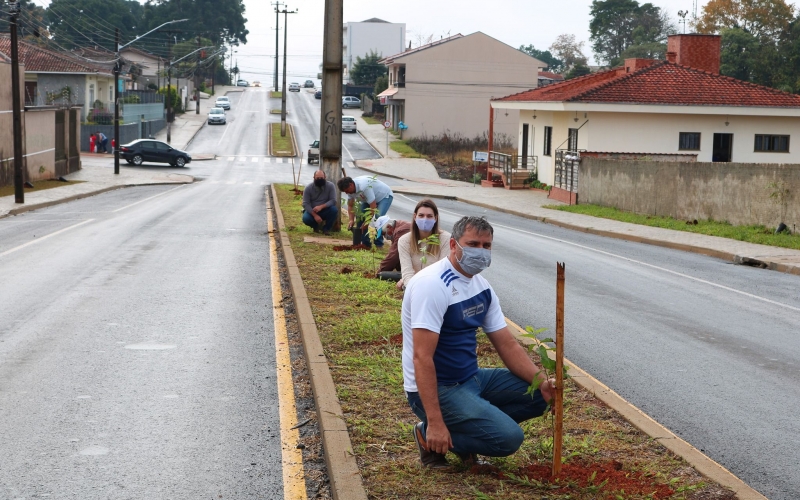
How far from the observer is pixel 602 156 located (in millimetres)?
36438

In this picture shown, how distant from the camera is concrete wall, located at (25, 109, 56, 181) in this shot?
38.4 m

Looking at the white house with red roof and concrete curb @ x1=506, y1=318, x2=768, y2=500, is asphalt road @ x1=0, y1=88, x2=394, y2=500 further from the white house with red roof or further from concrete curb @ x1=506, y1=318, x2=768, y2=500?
the white house with red roof

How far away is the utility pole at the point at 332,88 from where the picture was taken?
57.4 ft

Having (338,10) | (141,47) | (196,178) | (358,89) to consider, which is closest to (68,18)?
(141,47)

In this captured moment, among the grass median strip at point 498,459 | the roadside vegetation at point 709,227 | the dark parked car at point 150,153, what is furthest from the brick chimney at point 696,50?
the grass median strip at point 498,459

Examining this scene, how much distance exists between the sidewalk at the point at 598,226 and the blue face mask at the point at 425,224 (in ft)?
34.9

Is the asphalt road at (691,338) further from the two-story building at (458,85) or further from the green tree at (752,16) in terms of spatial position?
the green tree at (752,16)

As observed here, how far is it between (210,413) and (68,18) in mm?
128656

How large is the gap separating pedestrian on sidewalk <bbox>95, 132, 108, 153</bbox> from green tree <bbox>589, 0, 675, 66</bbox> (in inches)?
2542

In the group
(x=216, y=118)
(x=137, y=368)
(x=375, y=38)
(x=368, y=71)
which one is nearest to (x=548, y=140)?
(x=137, y=368)

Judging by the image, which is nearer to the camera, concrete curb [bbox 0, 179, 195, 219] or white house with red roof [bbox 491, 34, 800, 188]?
concrete curb [bbox 0, 179, 195, 219]

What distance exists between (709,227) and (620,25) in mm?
96016

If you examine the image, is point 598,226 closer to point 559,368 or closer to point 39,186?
point 559,368

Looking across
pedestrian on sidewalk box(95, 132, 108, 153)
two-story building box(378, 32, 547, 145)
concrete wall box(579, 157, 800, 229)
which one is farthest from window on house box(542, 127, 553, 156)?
pedestrian on sidewalk box(95, 132, 108, 153)
